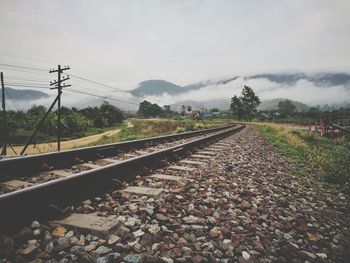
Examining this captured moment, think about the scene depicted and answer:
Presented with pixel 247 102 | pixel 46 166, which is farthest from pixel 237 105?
pixel 46 166

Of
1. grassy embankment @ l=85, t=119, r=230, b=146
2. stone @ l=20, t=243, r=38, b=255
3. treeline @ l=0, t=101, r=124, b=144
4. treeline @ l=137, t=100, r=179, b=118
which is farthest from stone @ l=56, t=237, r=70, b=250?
treeline @ l=137, t=100, r=179, b=118

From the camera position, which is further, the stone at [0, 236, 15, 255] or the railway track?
the railway track

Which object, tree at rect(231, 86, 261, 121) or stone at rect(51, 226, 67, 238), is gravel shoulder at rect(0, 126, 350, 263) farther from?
tree at rect(231, 86, 261, 121)

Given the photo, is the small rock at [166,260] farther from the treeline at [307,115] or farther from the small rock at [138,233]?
the treeline at [307,115]

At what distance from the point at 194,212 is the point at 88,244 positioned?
4.13 ft

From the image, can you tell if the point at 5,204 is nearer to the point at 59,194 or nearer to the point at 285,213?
the point at 59,194

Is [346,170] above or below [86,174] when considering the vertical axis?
below

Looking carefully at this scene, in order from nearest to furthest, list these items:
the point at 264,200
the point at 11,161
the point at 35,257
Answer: the point at 35,257 → the point at 264,200 → the point at 11,161

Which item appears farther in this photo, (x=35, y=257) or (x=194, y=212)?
(x=194, y=212)

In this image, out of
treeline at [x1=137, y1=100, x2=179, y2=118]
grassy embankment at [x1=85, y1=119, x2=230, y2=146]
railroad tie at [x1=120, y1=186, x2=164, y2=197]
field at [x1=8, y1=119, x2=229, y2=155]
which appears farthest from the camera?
treeline at [x1=137, y1=100, x2=179, y2=118]

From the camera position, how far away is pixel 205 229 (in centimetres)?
241

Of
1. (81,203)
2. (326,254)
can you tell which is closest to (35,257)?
(81,203)

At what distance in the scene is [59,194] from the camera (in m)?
2.54

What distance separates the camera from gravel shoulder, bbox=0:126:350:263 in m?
1.89
